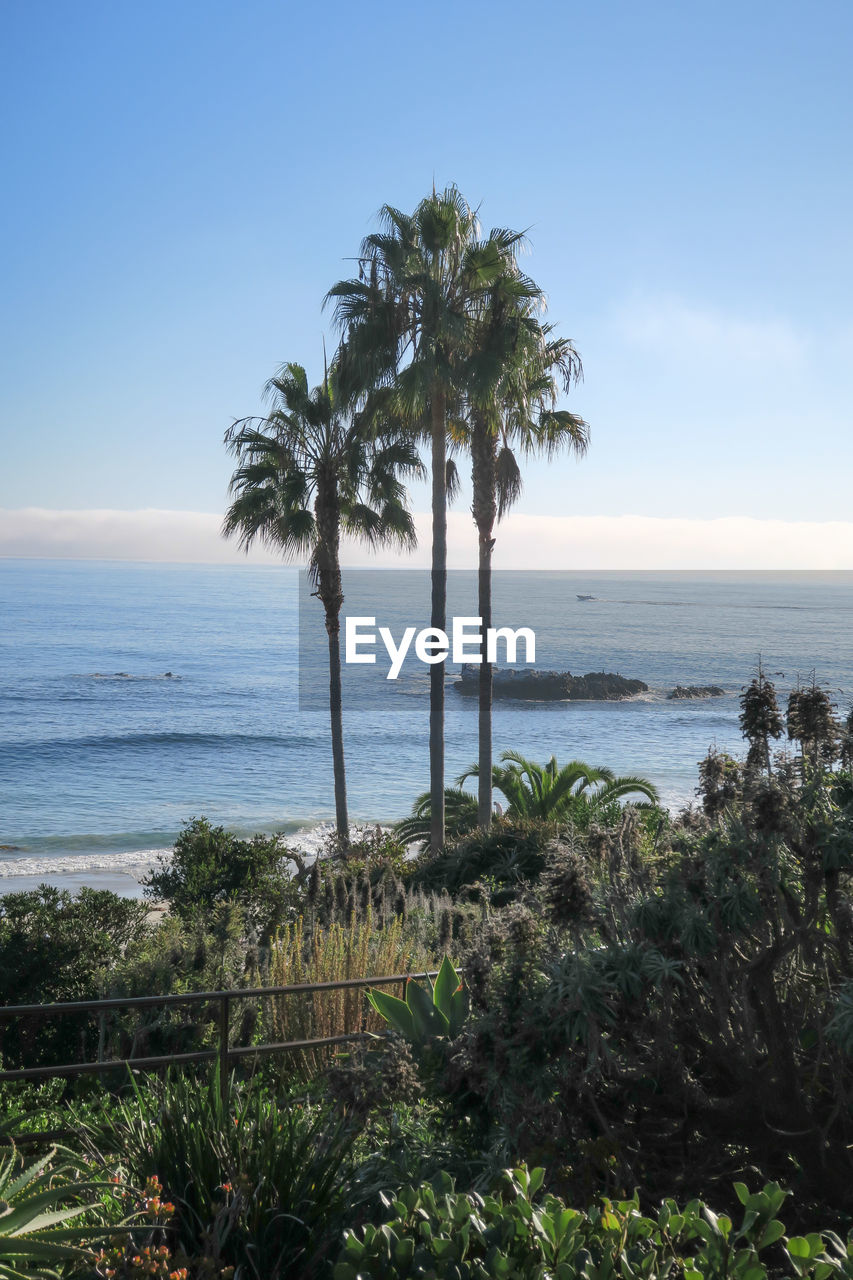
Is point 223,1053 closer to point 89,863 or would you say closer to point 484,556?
point 484,556

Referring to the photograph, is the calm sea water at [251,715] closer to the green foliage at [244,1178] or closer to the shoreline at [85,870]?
the shoreline at [85,870]

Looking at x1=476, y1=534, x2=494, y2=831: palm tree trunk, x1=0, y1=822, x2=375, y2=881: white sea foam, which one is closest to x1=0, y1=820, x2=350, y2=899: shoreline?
x1=0, y1=822, x2=375, y2=881: white sea foam

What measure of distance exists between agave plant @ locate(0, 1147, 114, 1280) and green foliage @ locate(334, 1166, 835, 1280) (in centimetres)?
74

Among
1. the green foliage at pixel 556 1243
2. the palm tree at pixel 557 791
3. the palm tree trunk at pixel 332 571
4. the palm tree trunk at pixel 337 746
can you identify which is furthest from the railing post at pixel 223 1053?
the palm tree trunk at pixel 332 571

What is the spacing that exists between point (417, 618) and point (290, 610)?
80.1ft

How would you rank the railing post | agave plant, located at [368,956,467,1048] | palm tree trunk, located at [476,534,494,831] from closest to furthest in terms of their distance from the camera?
1. the railing post
2. agave plant, located at [368,956,467,1048]
3. palm tree trunk, located at [476,534,494,831]

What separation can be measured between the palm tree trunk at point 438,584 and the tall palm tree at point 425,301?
0.08ft

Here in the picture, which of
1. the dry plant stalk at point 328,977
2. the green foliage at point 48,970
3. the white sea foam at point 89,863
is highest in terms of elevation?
the dry plant stalk at point 328,977

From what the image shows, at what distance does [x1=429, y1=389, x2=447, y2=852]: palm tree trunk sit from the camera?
54.7 feet

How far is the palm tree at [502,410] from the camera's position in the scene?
616 inches

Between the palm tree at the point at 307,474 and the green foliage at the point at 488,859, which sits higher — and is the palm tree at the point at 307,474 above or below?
above

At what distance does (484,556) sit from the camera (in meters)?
18.1

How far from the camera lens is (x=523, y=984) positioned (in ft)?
10.1

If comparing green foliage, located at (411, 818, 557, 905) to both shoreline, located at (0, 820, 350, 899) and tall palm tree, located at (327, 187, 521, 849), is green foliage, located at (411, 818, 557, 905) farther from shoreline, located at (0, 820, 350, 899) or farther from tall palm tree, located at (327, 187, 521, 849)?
shoreline, located at (0, 820, 350, 899)
